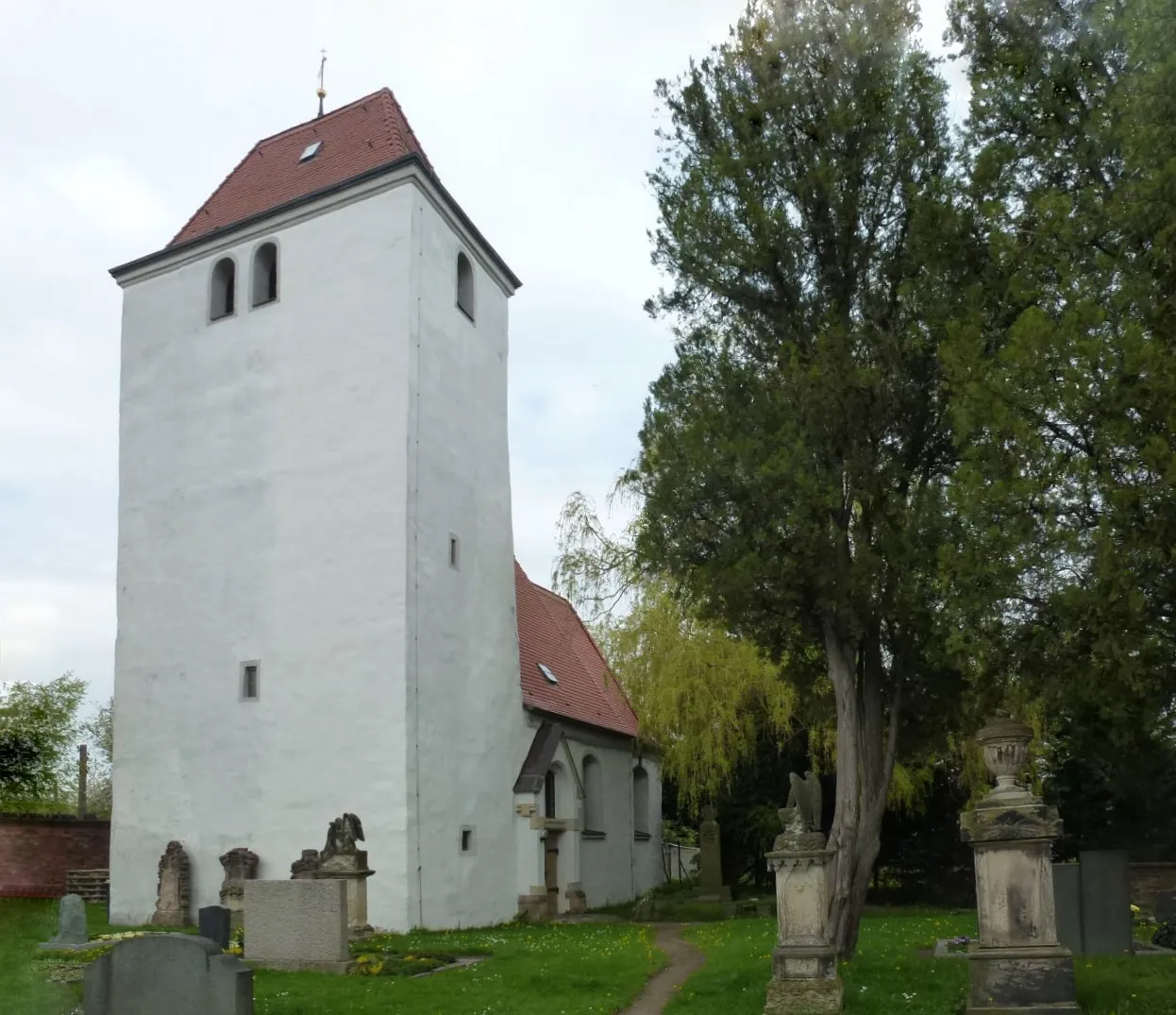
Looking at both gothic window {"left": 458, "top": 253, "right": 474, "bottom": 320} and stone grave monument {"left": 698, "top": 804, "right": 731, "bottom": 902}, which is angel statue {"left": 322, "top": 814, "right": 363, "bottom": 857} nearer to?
stone grave monument {"left": 698, "top": 804, "right": 731, "bottom": 902}

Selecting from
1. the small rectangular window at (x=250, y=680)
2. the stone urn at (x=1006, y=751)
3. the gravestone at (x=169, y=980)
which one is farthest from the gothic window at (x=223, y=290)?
the stone urn at (x=1006, y=751)

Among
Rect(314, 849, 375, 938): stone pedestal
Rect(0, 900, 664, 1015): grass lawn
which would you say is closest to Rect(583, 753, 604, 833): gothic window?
Rect(0, 900, 664, 1015): grass lawn

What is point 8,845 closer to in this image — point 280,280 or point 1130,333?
point 280,280

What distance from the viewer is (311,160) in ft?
84.4

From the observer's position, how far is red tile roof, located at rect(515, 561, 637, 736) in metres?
26.9

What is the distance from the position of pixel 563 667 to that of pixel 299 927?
16.5 meters

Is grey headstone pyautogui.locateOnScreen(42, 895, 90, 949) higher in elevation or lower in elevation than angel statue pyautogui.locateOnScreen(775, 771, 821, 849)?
lower

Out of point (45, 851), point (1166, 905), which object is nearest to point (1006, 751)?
point (1166, 905)

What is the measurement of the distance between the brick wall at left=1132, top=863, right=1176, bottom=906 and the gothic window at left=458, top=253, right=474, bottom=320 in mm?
17057

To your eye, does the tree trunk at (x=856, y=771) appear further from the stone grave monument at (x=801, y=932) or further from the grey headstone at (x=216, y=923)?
the grey headstone at (x=216, y=923)

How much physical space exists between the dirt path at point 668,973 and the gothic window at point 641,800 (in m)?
11.0

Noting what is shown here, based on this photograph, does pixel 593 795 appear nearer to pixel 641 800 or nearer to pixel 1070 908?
pixel 641 800

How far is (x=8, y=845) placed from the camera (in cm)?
2520

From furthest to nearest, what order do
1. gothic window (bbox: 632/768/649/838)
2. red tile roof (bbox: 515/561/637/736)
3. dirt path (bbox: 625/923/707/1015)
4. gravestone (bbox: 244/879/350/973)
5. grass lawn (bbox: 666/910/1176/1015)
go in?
gothic window (bbox: 632/768/649/838) < red tile roof (bbox: 515/561/637/736) < gravestone (bbox: 244/879/350/973) < dirt path (bbox: 625/923/707/1015) < grass lawn (bbox: 666/910/1176/1015)
